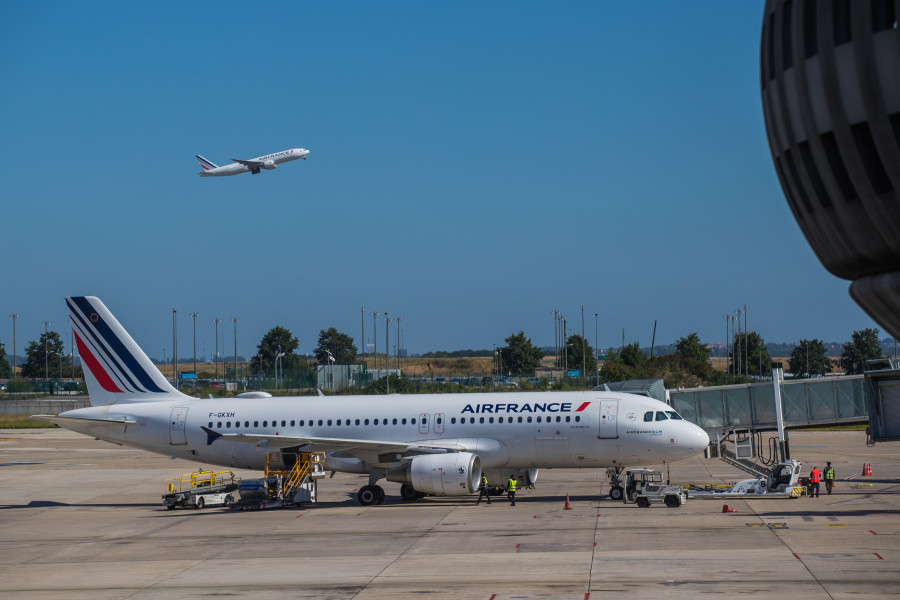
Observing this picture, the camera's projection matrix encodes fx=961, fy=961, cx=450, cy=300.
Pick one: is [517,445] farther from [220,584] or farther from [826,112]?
[826,112]

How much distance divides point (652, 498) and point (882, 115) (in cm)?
2741

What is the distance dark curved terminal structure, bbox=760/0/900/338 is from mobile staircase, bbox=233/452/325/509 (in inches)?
1144

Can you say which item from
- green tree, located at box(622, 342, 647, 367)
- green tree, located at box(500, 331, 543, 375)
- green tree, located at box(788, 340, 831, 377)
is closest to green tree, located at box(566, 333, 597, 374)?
green tree, located at box(500, 331, 543, 375)

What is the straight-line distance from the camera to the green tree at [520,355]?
158 meters

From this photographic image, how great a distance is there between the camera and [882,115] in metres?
5.70

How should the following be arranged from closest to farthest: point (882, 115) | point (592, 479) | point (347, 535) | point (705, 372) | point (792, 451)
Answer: point (882, 115) → point (347, 535) → point (592, 479) → point (792, 451) → point (705, 372)

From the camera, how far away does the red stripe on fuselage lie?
37869mm

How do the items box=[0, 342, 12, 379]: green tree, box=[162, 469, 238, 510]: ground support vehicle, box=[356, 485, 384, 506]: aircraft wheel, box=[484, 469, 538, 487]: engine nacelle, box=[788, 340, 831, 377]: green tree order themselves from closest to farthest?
box=[356, 485, 384, 506]: aircraft wheel
box=[162, 469, 238, 510]: ground support vehicle
box=[484, 469, 538, 487]: engine nacelle
box=[788, 340, 831, 377]: green tree
box=[0, 342, 12, 379]: green tree

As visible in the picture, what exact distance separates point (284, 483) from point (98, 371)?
9407 millimetres

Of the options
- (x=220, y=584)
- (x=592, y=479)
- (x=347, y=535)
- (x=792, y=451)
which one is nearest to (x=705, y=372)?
(x=792, y=451)

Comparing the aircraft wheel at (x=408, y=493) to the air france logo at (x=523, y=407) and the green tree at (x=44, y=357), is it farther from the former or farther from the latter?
the green tree at (x=44, y=357)

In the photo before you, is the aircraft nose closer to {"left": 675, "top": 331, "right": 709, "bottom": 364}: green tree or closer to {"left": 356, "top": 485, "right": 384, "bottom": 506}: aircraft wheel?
{"left": 356, "top": 485, "right": 384, "bottom": 506}: aircraft wheel

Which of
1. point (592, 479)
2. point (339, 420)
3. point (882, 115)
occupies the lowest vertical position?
point (592, 479)

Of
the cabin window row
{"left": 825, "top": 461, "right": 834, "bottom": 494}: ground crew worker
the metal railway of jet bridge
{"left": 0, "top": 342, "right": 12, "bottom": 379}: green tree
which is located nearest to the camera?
the cabin window row
